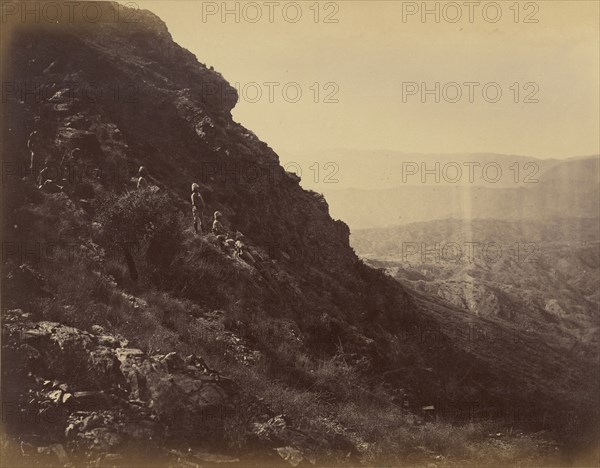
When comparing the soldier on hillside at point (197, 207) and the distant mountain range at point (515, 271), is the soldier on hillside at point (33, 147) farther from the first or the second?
the distant mountain range at point (515, 271)

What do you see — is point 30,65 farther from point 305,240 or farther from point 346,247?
point 346,247

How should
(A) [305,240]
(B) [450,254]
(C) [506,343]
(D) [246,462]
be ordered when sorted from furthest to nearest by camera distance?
(B) [450,254] < (C) [506,343] < (A) [305,240] < (D) [246,462]

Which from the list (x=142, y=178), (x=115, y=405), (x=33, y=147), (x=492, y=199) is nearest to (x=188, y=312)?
(x=115, y=405)

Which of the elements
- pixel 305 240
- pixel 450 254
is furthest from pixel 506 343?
pixel 450 254

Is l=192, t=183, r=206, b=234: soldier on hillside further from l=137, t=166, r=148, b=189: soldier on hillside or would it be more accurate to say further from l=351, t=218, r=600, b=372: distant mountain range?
l=351, t=218, r=600, b=372: distant mountain range

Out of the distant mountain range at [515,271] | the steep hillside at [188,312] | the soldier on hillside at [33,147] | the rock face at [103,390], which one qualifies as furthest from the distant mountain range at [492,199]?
the rock face at [103,390]

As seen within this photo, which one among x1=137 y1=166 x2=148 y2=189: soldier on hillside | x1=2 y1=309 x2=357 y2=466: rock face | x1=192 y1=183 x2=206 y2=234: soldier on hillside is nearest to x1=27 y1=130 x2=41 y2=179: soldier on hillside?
x1=137 y1=166 x2=148 y2=189: soldier on hillside

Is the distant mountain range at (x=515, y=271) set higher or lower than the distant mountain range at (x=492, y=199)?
lower

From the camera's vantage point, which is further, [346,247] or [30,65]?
[346,247]
